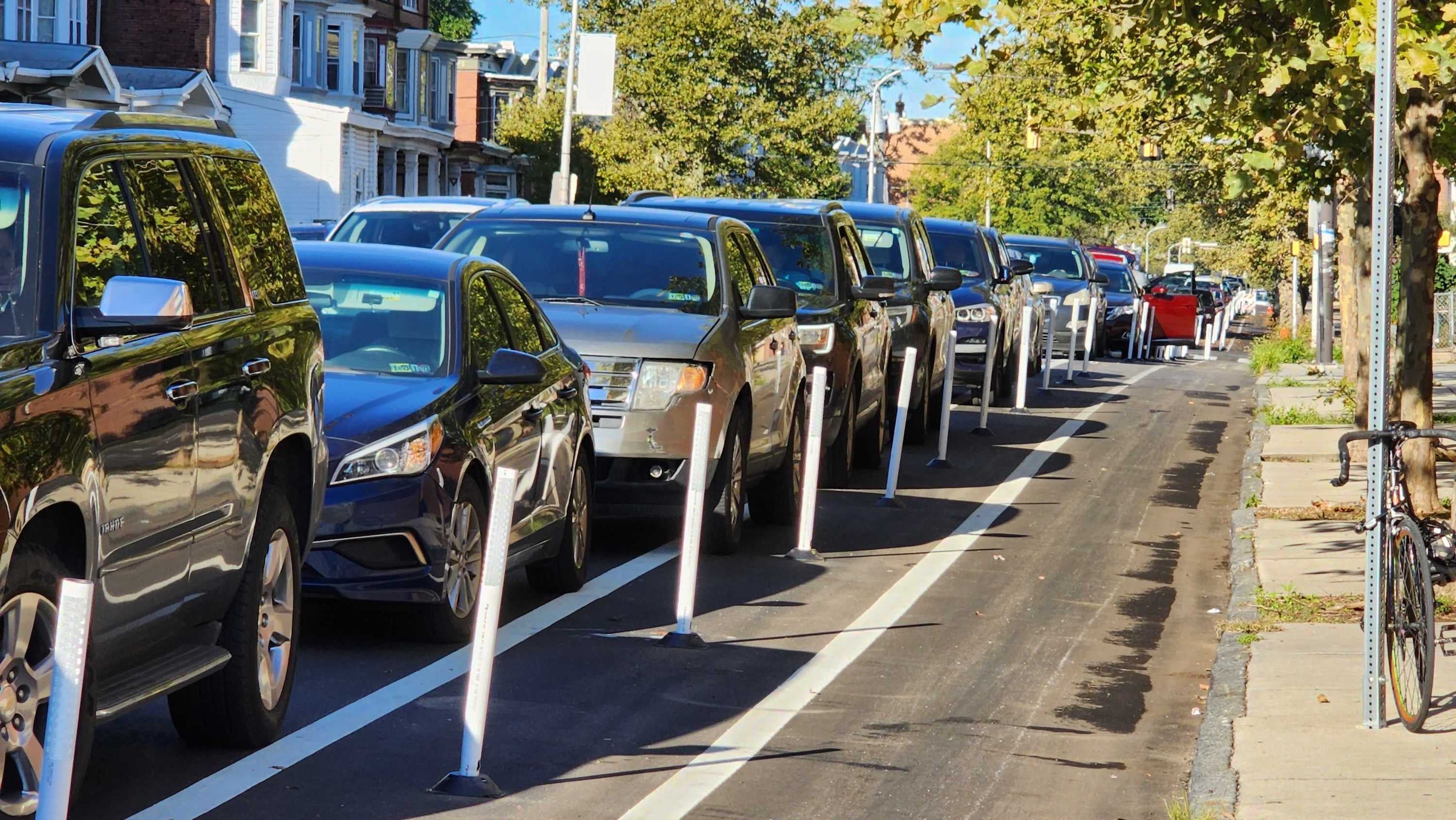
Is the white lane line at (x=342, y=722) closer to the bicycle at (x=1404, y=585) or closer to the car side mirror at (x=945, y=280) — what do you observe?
the bicycle at (x=1404, y=585)

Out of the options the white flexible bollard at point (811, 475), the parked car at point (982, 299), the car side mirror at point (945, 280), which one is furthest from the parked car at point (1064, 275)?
the white flexible bollard at point (811, 475)

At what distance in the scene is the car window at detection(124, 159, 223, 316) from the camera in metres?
6.38

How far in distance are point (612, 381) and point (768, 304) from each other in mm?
1182

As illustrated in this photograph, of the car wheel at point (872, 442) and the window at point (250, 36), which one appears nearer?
the car wheel at point (872, 442)

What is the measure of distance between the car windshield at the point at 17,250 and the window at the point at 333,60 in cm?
5436

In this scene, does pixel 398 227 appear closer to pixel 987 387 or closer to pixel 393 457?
pixel 987 387

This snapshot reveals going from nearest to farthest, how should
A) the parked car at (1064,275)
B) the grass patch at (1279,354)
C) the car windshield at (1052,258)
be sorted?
the parked car at (1064,275) < the grass patch at (1279,354) < the car windshield at (1052,258)

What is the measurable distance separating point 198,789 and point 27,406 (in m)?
1.80

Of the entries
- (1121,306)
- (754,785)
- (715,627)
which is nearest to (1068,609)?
(715,627)

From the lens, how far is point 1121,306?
40.4 m

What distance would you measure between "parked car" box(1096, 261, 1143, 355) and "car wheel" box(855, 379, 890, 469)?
21.8m

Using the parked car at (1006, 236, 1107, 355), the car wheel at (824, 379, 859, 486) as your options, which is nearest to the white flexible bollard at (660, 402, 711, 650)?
the car wheel at (824, 379, 859, 486)

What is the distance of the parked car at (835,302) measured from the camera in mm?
15344

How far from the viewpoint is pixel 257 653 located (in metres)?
6.95
